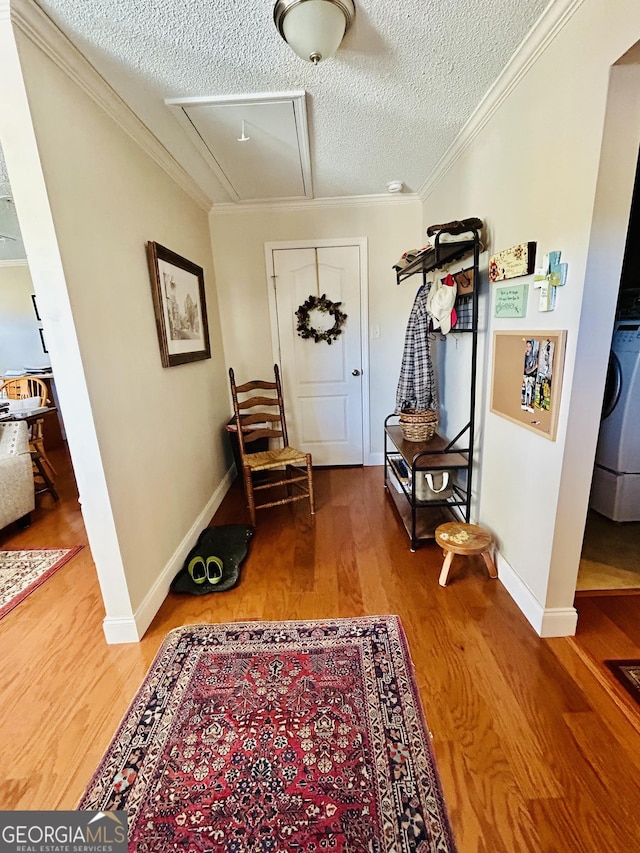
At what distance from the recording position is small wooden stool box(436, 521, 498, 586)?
70.6 inches

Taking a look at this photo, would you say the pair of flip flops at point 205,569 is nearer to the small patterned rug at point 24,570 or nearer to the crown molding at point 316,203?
the small patterned rug at point 24,570

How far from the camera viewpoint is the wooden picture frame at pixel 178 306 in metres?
1.98

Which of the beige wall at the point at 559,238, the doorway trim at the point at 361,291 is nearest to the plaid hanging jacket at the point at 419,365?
the beige wall at the point at 559,238

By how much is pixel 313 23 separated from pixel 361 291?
2.04 meters

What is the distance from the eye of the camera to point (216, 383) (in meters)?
3.06

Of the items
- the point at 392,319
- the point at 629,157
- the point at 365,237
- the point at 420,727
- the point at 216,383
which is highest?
the point at 365,237

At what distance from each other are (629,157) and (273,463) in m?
2.24

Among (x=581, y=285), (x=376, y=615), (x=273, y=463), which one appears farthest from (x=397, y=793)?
(x=273, y=463)

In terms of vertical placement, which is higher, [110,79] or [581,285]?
[110,79]

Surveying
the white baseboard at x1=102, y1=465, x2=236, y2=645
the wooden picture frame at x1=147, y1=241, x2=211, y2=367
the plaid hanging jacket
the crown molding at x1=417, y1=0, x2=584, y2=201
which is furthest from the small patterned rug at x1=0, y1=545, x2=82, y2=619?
the crown molding at x1=417, y1=0, x2=584, y2=201

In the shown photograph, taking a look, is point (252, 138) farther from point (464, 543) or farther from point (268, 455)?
point (464, 543)

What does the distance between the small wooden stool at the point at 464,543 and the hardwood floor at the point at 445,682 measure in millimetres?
79

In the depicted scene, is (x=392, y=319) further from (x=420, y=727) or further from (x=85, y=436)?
(x=420, y=727)

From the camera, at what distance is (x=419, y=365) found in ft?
8.10
